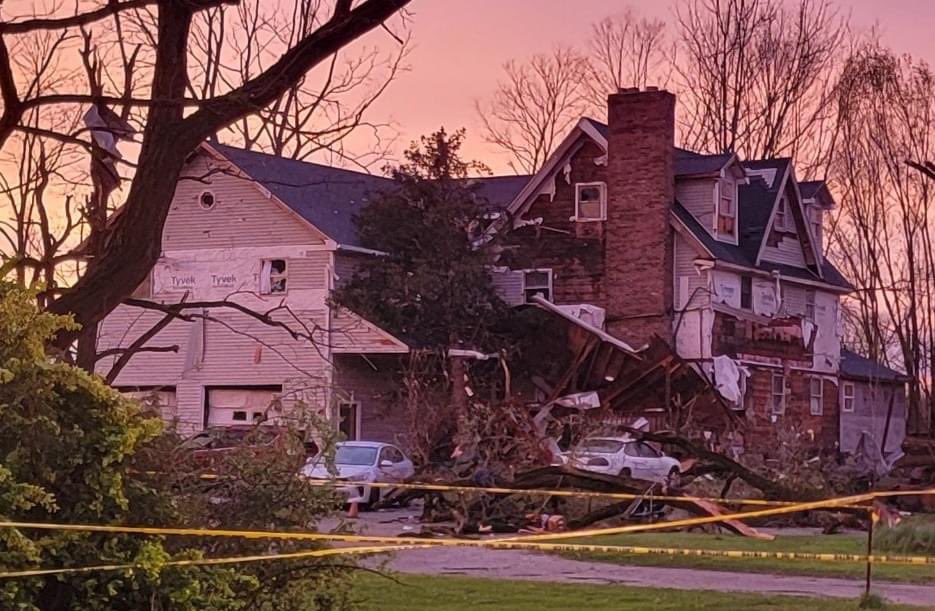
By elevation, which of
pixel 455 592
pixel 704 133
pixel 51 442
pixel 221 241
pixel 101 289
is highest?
pixel 704 133

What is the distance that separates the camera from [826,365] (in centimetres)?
4616

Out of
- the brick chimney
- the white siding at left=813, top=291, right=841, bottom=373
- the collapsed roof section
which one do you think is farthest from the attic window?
the white siding at left=813, top=291, right=841, bottom=373

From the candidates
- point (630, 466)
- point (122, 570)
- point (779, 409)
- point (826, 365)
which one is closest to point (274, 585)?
point (122, 570)

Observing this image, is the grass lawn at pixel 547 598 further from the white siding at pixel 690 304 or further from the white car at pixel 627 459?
the white siding at pixel 690 304

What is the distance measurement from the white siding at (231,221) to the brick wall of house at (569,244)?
5411mm

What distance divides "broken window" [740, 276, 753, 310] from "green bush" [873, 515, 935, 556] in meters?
20.5

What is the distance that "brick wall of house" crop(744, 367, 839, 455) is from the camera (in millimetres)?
38581

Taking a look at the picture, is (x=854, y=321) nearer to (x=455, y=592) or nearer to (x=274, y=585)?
(x=455, y=592)

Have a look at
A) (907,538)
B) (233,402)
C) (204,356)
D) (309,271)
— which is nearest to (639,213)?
(309,271)

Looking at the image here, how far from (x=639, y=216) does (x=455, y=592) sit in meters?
24.8

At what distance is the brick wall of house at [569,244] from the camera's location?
40500 millimetres

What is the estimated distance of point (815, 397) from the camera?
151 feet

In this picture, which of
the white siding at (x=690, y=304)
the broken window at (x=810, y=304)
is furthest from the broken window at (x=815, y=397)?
the white siding at (x=690, y=304)

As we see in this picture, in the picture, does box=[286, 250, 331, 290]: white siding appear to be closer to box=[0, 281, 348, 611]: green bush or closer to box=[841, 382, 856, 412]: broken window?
box=[841, 382, 856, 412]: broken window
